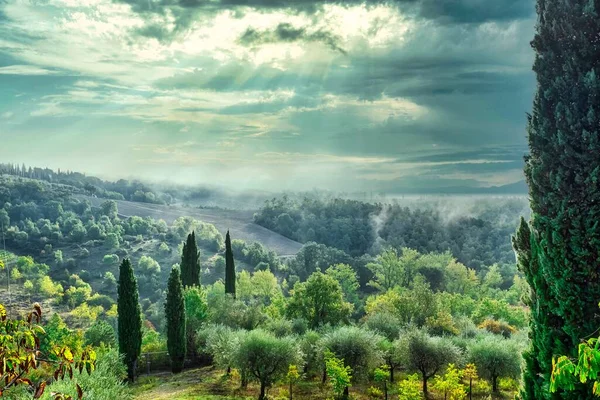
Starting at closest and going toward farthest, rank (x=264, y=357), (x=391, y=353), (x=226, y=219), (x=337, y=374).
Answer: (x=337, y=374), (x=264, y=357), (x=391, y=353), (x=226, y=219)

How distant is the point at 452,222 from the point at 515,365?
63356 mm

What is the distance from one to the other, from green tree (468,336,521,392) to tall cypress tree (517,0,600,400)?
11646mm

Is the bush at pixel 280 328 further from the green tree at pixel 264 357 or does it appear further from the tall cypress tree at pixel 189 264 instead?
the tall cypress tree at pixel 189 264

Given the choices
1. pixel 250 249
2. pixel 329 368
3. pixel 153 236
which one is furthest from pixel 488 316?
pixel 153 236

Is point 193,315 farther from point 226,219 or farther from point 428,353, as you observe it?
point 226,219

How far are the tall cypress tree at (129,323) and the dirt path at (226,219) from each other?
57.6 meters

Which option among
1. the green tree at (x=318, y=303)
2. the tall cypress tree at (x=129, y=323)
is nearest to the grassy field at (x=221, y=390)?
the tall cypress tree at (x=129, y=323)

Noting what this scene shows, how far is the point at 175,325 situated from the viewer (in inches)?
1034

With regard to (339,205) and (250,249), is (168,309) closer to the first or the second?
(250,249)

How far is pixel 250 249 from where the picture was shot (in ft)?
239

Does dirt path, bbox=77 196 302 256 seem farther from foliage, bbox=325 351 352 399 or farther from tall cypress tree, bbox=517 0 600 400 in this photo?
tall cypress tree, bbox=517 0 600 400

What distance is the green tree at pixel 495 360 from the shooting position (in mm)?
19891

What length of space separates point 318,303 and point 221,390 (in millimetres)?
10060

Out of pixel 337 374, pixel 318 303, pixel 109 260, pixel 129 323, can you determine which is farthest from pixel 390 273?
pixel 109 260
